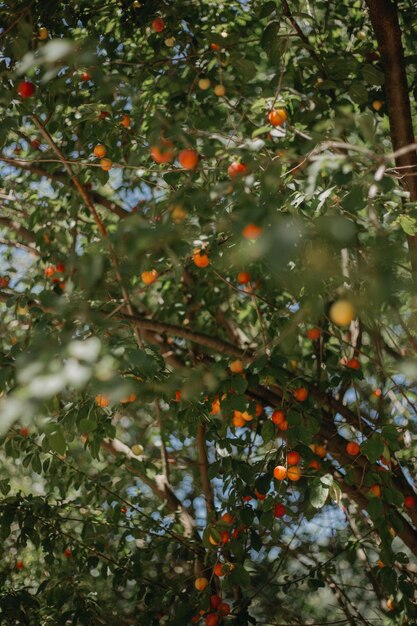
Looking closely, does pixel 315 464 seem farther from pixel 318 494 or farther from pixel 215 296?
pixel 215 296

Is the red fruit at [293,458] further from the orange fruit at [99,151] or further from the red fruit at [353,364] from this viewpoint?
the orange fruit at [99,151]

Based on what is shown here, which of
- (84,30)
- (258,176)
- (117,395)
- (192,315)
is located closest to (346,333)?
(192,315)

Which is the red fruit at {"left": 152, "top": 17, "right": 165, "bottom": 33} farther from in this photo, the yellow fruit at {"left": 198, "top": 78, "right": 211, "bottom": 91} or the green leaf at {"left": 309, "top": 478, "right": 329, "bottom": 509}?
the green leaf at {"left": 309, "top": 478, "right": 329, "bottom": 509}

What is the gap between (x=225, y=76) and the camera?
2.86m

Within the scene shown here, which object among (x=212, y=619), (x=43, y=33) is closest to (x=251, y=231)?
(x=212, y=619)

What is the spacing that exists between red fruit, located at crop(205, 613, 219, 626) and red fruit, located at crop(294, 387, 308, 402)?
73 centimetres

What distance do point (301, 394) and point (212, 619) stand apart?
2.47 feet

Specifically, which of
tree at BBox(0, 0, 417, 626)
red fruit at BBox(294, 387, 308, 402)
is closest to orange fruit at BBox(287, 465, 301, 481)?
tree at BBox(0, 0, 417, 626)

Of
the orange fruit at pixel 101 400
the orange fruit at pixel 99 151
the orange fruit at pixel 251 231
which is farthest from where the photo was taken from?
the orange fruit at pixel 99 151

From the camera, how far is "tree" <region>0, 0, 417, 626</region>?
Result: 4.67 ft

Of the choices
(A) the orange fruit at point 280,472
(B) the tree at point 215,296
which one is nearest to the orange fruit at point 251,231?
(B) the tree at point 215,296

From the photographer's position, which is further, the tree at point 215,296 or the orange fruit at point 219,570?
the orange fruit at point 219,570

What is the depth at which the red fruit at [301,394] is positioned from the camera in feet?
7.36

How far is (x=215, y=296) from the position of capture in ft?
10.2
